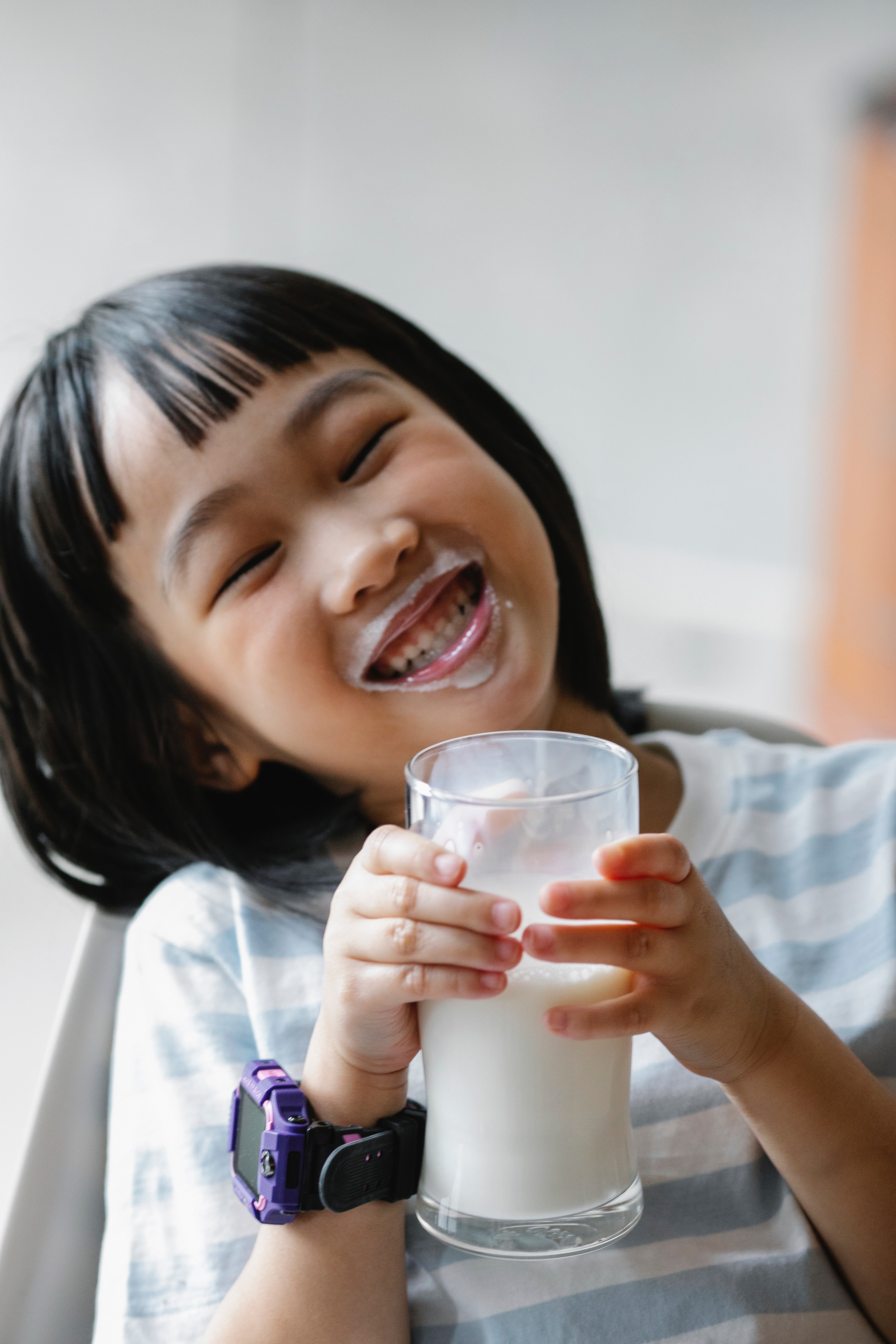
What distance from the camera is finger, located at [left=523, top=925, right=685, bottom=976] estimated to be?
56 centimetres

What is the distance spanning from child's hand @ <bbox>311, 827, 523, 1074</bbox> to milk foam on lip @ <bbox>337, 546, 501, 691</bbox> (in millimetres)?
259

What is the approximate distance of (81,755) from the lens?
1.07 metres

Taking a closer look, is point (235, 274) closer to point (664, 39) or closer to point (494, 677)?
point (494, 677)

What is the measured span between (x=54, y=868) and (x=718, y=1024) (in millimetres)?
670

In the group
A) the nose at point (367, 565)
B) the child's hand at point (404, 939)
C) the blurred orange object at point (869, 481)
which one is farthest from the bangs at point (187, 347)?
the blurred orange object at point (869, 481)

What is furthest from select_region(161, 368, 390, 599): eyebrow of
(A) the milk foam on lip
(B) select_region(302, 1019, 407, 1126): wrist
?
(B) select_region(302, 1019, 407, 1126): wrist

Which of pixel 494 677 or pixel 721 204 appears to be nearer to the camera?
pixel 494 677

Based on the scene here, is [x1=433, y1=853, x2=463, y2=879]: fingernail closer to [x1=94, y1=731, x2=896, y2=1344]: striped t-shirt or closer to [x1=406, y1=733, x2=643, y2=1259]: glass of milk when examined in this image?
[x1=406, y1=733, x2=643, y2=1259]: glass of milk

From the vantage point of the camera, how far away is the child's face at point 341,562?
87 centimetres

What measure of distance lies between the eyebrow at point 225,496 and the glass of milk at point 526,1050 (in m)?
0.33

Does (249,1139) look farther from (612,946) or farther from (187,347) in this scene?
(187,347)

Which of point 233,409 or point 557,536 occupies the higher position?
point 233,409

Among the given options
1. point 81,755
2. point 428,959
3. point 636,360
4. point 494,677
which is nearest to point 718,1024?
point 428,959

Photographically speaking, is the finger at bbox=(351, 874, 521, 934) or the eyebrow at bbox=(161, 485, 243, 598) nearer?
the finger at bbox=(351, 874, 521, 934)
